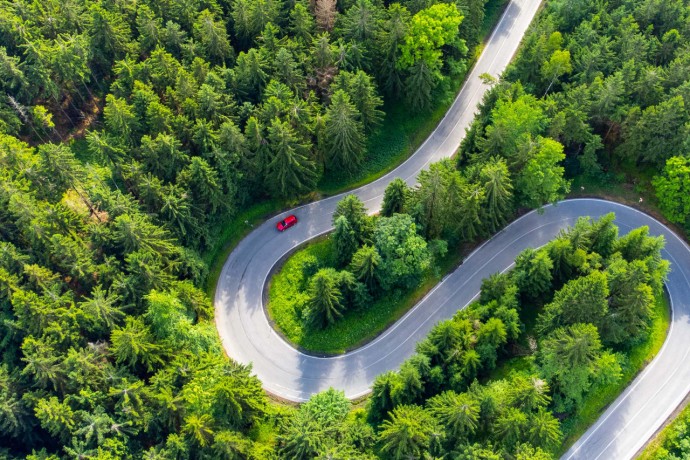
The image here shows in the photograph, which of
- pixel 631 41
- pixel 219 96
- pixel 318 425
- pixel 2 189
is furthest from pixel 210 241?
pixel 631 41

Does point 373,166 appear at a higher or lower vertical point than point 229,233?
higher

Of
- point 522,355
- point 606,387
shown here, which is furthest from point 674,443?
point 522,355

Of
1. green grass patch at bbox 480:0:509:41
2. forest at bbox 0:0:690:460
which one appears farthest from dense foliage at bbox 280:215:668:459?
green grass patch at bbox 480:0:509:41

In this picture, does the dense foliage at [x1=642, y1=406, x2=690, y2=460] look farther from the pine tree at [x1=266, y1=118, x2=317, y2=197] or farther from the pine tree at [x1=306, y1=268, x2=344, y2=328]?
the pine tree at [x1=266, y1=118, x2=317, y2=197]

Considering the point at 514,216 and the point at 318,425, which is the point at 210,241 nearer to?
the point at 318,425

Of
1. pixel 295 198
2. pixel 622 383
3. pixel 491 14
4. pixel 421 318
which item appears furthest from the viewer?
pixel 491 14

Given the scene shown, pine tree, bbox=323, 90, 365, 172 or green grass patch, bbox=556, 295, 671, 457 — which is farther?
pine tree, bbox=323, 90, 365, 172

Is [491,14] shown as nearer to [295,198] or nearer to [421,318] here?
[295,198]
